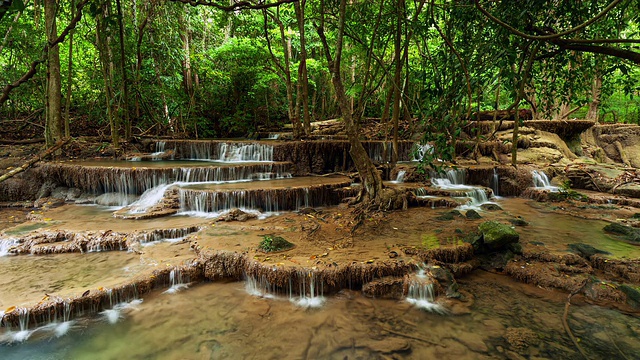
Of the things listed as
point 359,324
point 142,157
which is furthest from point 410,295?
point 142,157

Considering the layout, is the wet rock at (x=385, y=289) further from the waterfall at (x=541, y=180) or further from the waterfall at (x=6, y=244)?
the waterfall at (x=541, y=180)

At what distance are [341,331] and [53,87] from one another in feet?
34.4

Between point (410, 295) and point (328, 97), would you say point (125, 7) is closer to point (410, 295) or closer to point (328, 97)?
point (328, 97)

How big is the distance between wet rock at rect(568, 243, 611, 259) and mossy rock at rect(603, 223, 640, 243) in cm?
118

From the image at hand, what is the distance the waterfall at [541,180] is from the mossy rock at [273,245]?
28.4ft

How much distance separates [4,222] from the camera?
7.13 metres

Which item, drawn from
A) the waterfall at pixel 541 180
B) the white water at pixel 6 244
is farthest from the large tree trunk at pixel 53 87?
the waterfall at pixel 541 180

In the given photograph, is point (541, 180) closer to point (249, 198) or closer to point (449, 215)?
point (449, 215)

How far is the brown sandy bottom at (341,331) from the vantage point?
346cm

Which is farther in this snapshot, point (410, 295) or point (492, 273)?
point (492, 273)

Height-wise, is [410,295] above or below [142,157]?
below

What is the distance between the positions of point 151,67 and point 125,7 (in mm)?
2293

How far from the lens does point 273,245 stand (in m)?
5.21

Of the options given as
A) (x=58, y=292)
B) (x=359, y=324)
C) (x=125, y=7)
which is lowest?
(x=359, y=324)
